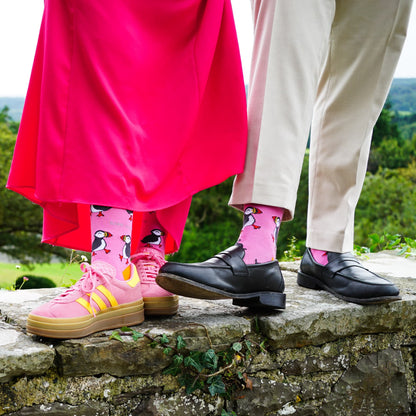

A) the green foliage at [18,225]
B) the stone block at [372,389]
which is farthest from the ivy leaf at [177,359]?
the green foliage at [18,225]

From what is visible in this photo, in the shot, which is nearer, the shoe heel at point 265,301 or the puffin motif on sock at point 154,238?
the shoe heel at point 265,301

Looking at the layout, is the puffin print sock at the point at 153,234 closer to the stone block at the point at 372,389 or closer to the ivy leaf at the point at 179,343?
the ivy leaf at the point at 179,343

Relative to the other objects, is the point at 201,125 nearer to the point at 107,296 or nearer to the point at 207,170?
the point at 207,170

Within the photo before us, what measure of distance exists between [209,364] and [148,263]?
32 cm

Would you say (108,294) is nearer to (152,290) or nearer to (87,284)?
(87,284)

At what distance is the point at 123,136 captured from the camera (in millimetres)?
1243

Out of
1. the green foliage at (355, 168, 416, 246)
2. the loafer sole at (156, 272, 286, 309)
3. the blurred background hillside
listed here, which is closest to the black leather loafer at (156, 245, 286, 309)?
the loafer sole at (156, 272, 286, 309)

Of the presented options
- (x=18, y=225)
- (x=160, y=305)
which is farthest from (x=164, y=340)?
(x=18, y=225)

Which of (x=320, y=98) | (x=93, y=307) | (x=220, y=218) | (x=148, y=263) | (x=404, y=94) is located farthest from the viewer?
(x=404, y=94)

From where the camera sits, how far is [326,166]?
1.69 m

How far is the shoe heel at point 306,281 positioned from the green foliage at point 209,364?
0.45 m

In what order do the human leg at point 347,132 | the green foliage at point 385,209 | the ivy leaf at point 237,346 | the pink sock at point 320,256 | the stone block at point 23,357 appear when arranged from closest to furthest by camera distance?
the stone block at point 23,357 → the ivy leaf at point 237,346 → the human leg at point 347,132 → the pink sock at point 320,256 → the green foliage at point 385,209

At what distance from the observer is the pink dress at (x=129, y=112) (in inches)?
47.2

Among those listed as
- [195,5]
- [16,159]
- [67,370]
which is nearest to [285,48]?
[195,5]
